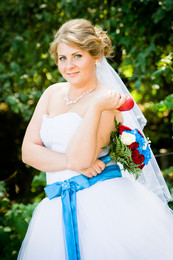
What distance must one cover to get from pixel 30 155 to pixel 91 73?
0.68m

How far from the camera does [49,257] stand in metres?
2.03

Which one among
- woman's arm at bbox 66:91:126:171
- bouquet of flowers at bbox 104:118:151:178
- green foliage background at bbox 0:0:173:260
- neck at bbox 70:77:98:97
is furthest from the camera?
green foliage background at bbox 0:0:173:260

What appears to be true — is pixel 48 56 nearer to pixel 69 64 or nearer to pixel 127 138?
pixel 69 64

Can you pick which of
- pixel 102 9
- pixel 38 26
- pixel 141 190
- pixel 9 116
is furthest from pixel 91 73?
pixel 9 116

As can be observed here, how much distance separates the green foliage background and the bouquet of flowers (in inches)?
39.2

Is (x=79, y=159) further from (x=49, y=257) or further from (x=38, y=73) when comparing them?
(x=38, y=73)

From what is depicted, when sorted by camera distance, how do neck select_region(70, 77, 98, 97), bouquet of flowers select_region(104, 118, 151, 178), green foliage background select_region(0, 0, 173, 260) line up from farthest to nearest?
green foliage background select_region(0, 0, 173, 260)
neck select_region(70, 77, 98, 97)
bouquet of flowers select_region(104, 118, 151, 178)

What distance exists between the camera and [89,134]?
6.37ft

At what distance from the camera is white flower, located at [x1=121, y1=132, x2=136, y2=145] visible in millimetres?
2035

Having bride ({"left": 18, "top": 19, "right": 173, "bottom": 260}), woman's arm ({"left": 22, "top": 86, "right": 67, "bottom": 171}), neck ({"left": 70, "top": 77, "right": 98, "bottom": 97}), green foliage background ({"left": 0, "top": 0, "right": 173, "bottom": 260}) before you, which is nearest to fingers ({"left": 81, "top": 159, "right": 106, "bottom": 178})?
bride ({"left": 18, "top": 19, "right": 173, "bottom": 260})

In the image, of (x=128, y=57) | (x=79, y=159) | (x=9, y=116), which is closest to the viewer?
(x=79, y=159)

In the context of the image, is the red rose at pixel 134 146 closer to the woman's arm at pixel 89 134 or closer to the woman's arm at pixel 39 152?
the woman's arm at pixel 89 134

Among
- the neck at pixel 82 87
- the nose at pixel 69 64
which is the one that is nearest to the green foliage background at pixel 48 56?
the neck at pixel 82 87

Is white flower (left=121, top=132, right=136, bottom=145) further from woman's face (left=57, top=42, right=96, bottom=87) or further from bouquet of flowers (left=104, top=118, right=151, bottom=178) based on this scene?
woman's face (left=57, top=42, right=96, bottom=87)
